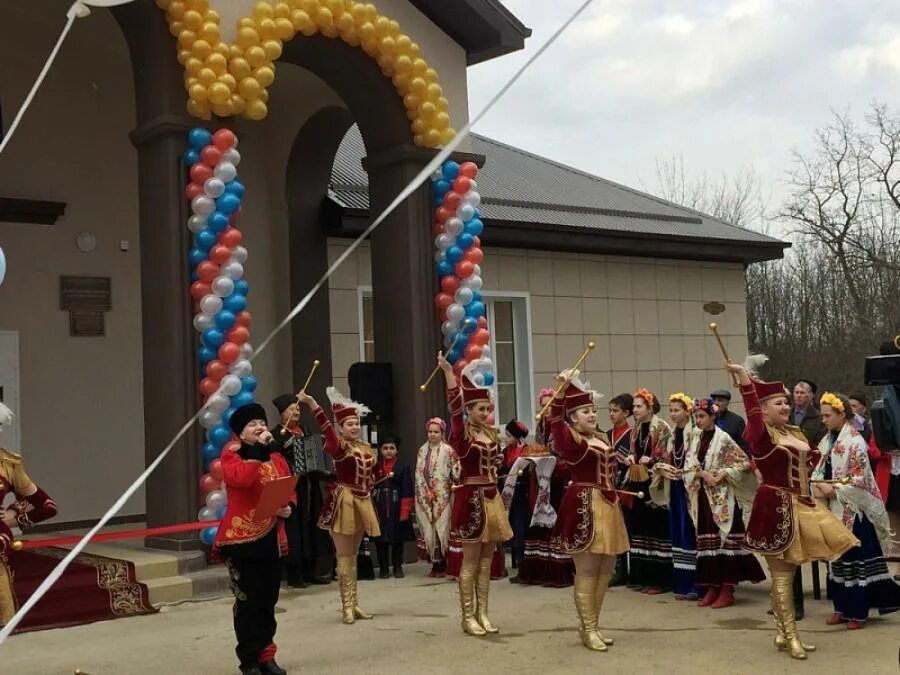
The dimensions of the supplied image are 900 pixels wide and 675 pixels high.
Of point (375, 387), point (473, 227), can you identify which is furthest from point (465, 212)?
point (375, 387)

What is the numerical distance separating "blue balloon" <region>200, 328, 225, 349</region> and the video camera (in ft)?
18.4

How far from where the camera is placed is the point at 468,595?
7270mm

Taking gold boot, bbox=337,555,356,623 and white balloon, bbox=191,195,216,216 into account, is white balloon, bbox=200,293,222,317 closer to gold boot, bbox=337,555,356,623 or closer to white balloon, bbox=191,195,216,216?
white balloon, bbox=191,195,216,216

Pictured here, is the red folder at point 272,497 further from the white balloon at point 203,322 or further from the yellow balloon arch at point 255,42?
the yellow balloon arch at point 255,42

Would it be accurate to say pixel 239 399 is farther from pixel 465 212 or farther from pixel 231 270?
pixel 465 212

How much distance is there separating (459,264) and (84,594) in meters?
5.13

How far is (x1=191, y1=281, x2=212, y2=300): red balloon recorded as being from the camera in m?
9.39

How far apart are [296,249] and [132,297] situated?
84.9 inches

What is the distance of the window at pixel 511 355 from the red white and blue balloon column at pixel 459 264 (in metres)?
3.45

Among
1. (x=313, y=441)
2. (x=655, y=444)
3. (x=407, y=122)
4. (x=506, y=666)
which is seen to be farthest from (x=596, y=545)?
(x=407, y=122)

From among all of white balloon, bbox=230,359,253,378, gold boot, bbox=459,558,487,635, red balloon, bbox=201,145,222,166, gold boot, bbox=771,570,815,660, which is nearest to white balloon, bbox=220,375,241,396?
white balloon, bbox=230,359,253,378

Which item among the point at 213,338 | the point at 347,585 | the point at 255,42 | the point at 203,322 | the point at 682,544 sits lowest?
the point at 347,585

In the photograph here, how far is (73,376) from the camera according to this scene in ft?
39.7

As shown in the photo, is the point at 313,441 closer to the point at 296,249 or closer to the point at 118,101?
the point at 296,249
